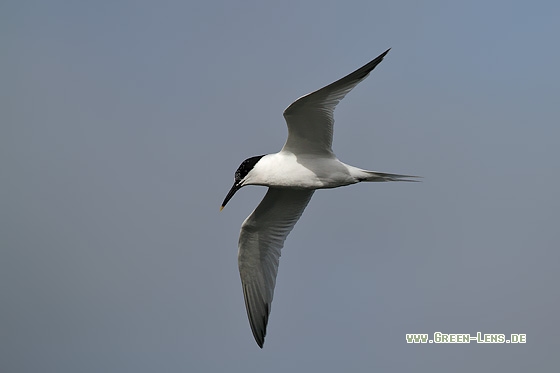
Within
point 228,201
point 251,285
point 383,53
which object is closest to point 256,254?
point 251,285

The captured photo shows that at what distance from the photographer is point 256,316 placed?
13.8 metres

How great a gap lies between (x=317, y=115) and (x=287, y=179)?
1163 millimetres

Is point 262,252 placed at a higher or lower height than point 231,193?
lower

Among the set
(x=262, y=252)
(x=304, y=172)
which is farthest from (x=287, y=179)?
(x=262, y=252)

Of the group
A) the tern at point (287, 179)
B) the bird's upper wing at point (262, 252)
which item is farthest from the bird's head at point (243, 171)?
the bird's upper wing at point (262, 252)

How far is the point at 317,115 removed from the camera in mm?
11352

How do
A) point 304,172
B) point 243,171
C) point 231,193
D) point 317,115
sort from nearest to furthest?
point 317,115, point 304,172, point 243,171, point 231,193

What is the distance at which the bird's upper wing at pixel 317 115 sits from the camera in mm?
10796

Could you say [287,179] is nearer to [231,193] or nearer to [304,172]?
[304,172]

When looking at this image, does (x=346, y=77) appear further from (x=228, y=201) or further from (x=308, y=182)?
(x=228, y=201)

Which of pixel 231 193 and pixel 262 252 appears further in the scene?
pixel 262 252

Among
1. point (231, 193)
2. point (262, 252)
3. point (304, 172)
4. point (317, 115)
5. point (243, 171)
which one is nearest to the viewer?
point (317, 115)

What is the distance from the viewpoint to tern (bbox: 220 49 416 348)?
11.2 metres

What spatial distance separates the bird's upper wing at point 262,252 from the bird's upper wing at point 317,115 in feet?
6.06
